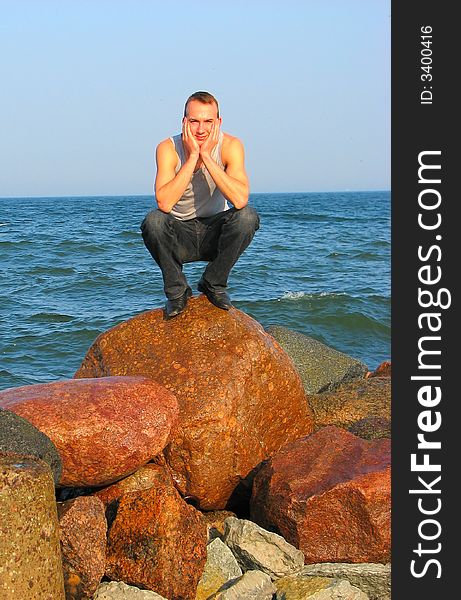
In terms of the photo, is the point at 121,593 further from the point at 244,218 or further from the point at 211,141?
the point at 211,141

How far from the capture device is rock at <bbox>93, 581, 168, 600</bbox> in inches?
178

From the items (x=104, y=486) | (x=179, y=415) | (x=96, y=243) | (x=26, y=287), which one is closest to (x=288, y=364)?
(x=179, y=415)

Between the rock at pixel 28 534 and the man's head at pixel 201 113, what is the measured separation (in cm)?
301

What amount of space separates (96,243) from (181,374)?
69.0ft

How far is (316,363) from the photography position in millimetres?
10164

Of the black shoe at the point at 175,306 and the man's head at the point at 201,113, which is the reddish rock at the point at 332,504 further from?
the man's head at the point at 201,113

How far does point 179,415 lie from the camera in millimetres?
5730

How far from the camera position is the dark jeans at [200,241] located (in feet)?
20.0

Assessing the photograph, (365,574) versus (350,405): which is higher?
(350,405)

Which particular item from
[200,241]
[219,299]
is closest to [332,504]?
[219,299]

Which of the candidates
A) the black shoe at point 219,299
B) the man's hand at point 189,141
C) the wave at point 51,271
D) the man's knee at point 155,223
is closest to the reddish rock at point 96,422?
the black shoe at point 219,299

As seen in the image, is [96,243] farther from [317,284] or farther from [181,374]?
[181,374]

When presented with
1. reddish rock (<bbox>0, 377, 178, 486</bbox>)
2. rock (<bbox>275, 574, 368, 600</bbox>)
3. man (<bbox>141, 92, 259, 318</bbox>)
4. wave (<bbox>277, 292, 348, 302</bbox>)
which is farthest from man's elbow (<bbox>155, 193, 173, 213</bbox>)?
wave (<bbox>277, 292, 348, 302</bbox>)

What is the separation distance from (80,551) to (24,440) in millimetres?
731
